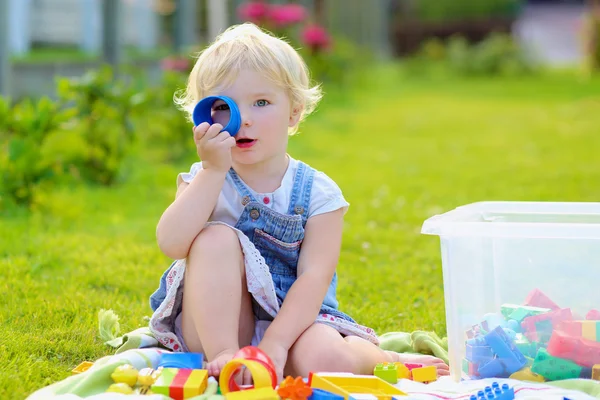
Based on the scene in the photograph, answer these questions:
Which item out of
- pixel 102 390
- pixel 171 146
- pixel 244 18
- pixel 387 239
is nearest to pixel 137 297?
pixel 102 390

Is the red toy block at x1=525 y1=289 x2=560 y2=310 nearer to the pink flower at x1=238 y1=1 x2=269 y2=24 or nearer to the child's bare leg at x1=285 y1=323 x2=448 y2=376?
the child's bare leg at x1=285 y1=323 x2=448 y2=376

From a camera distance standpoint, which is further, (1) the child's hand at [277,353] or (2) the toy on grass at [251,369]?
(1) the child's hand at [277,353]

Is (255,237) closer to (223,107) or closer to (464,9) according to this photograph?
(223,107)

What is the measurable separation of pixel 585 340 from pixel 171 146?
13.6ft

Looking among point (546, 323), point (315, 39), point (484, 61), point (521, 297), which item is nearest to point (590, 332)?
point (546, 323)

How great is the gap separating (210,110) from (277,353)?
0.62 metres

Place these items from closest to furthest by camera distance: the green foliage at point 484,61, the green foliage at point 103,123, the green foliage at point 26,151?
the green foliage at point 26,151
the green foliage at point 103,123
the green foliage at point 484,61

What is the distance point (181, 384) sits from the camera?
186cm

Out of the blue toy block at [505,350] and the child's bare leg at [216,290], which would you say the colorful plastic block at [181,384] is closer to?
the child's bare leg at [216,290]

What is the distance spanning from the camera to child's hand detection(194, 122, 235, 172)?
81.2 inches

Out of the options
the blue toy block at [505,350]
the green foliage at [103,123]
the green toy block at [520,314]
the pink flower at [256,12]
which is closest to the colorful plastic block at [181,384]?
the blue toy block at [505,350]

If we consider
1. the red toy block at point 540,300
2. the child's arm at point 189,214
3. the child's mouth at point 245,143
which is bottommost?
the red toy block at point 540,300

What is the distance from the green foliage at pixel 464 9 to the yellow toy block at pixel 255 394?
1943 centimetres

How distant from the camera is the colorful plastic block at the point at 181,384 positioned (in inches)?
72.7
